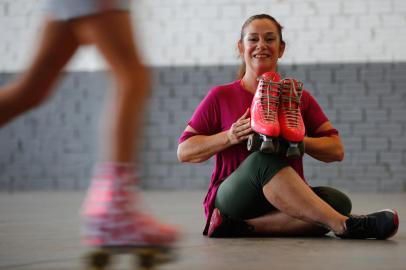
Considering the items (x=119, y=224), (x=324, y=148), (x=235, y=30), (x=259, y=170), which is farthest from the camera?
(x=235, y=30)

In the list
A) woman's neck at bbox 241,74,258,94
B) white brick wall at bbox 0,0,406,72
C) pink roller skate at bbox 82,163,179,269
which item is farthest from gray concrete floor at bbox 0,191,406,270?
white brick wall at bbox 0,0,406,72

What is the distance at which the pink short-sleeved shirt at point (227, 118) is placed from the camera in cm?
298

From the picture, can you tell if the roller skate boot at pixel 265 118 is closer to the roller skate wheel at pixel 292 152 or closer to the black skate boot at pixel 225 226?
the roller skate wheel at pixel 292 152

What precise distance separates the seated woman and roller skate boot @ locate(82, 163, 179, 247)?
1.14m

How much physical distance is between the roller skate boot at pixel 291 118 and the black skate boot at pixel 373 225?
0.38 meters

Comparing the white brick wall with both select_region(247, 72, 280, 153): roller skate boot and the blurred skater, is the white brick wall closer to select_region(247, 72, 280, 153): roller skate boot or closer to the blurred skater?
select_region(247, 72, 280, 153): roller skate boot

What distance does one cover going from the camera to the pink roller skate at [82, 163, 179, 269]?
164 centimetres

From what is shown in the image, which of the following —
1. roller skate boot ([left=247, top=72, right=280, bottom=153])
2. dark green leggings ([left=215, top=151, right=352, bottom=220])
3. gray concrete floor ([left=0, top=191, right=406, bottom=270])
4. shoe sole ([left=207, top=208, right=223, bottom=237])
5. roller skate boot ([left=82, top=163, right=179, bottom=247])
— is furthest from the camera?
shoe sole ([left=207, top=208, right=223, bottom=237])

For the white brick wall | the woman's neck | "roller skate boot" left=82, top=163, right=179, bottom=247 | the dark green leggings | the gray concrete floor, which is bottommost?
the gray concrete floor

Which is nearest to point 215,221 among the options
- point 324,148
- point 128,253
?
point 324,148

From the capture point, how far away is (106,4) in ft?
5.39

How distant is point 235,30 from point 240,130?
4741 millimetres

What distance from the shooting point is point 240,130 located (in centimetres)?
278

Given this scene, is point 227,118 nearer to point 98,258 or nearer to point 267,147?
point 267,147
